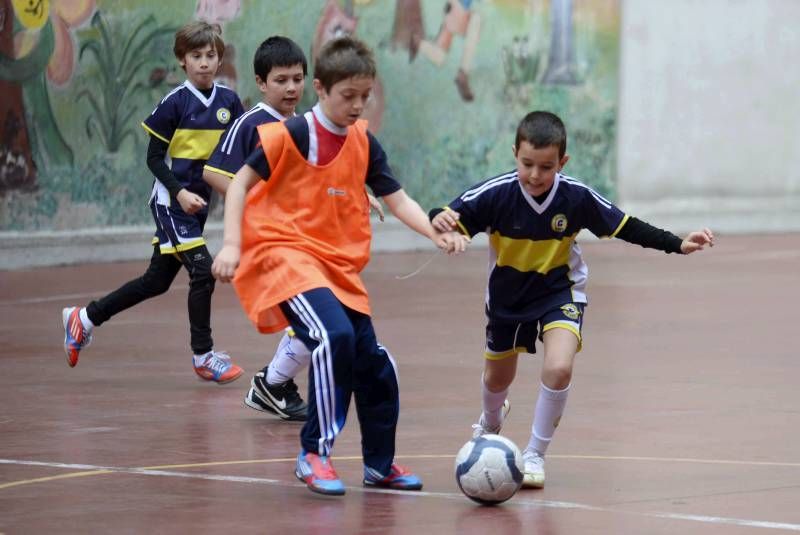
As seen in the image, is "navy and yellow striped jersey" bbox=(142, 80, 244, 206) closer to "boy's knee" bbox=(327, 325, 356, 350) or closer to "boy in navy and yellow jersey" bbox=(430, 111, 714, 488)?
"boy in navy and yellow jersey" bbox=(430, 111, 714, 488)

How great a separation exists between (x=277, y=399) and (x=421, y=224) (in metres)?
1.96

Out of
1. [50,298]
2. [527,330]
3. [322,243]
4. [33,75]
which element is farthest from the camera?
[33,75]

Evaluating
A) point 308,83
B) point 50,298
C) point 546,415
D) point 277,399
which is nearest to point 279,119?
point 277,399

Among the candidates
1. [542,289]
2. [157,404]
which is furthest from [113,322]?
[542,289]

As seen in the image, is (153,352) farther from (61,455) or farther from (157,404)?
(61,455)

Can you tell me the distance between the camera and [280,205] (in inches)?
270

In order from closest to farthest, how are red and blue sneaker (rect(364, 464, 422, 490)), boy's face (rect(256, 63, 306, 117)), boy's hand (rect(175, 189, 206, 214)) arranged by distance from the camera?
red and blue sneaker (rect(364, 464, 422, 490)), boy's face (rect(256, 63, 306, 117)), boy's hand (rect(175, 189, 206, 214))

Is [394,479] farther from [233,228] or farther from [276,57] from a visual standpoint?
[276,57]

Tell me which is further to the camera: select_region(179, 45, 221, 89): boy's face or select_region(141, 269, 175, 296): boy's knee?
select_region(141, 269, 175, 296): boy's knee

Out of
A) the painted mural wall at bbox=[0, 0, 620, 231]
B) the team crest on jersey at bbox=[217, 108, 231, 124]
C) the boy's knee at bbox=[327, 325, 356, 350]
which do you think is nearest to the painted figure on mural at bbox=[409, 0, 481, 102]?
the painted mural wall at bbox=[0, 0, 620, 231]

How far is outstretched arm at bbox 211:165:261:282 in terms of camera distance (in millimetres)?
6516

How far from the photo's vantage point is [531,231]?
23.8ft

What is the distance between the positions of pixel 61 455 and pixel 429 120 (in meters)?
13.4

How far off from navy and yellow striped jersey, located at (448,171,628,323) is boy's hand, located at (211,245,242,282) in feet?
3.55
